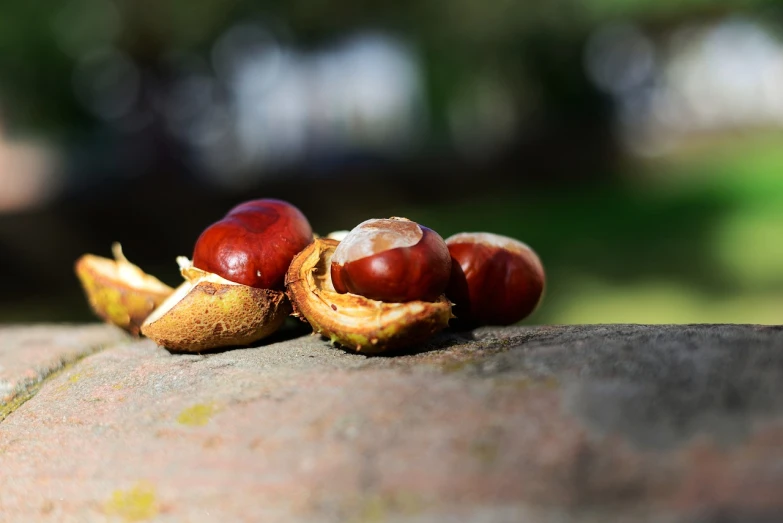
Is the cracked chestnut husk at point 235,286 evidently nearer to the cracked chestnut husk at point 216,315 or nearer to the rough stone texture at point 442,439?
the cracked chestnut husk at point 216,315

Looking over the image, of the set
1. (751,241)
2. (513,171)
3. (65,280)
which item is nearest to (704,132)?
(513,171)

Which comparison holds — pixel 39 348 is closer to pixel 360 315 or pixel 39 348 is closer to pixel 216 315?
pixel 216 315

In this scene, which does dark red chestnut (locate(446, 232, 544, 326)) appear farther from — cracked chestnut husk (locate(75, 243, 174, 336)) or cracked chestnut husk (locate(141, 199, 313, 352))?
cracked chestnut husk (locate(75, 243, 174, 336))

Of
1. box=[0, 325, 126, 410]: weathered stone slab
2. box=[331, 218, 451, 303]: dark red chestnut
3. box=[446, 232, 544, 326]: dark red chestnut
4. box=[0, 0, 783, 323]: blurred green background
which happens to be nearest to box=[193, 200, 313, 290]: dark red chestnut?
box=[331, 218, 451, 303]: dark red chestnut

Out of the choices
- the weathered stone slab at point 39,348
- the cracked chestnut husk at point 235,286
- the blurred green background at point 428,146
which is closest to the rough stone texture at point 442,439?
the cracked chestnut husk at point 235,286

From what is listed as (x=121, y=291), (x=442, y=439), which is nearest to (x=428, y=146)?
(x=121, y=291)

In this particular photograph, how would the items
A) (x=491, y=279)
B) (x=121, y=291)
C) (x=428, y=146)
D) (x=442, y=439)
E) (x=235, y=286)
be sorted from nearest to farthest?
(x=442, y=439)
(x=235, y=286)
(x=491, y=279)
(x=121, y=291)
(x=428, y=146)
